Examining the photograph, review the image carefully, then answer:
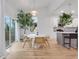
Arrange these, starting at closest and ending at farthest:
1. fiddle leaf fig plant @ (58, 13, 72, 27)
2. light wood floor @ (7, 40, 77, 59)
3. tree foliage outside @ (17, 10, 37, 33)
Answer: light wood floor @ (7, 40, 77, 59) → tree foliage outside @ (17, 10, 37, 33) → fiddle leaf fig plant @ (58, 13, 72, 27)

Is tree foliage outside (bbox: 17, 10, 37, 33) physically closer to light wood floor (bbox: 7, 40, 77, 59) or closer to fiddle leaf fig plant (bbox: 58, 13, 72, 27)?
fiddle leaf fig plant (bbox: 58, 13, 72, 27)

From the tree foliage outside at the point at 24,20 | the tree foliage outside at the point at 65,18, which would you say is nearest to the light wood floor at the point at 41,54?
the tree foliage outside at the point at 24,20

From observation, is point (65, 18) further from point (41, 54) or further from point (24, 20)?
point (41, 54)

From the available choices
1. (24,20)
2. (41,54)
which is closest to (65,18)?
(24,20)

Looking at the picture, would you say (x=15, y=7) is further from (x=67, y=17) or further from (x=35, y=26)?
(x=67, y=17)

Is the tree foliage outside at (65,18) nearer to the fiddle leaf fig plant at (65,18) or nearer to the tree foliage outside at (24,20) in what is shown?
the fiddle leaf fig plant at (65,18)

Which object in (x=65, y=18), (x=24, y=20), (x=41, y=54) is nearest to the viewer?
(x=41, y=54)

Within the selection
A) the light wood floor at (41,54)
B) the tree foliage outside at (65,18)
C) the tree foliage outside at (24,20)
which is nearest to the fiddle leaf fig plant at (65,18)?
the tree foliage outside at (65,18)

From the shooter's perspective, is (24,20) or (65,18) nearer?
(24,20)

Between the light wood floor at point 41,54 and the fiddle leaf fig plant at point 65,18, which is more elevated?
the fiddle leaf fig plant at point 65,18

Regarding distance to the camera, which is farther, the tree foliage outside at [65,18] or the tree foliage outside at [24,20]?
the tree foliage outside at [65,18]

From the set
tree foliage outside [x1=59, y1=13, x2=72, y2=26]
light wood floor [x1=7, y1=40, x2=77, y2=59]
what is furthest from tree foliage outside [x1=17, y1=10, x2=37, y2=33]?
light wood floor [x1=7, y1=40, x2=77, y2=59]

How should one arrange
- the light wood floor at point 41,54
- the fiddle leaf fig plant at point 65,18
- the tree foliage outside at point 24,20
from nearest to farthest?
the light wood floor at point 41,54 → the tree foliage outside at point 24,20 → the fiddle leaf fig plant at point 65,18

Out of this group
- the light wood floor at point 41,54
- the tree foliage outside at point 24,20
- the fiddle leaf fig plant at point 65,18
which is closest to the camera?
the light wood floor at point 41,54
